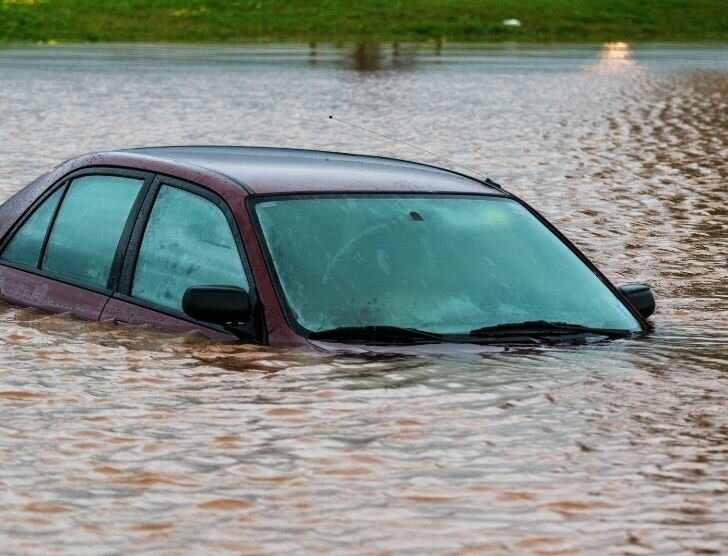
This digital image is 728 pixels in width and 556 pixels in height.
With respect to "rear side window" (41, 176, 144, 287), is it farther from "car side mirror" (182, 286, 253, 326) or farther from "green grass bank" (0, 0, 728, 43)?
"green grass bank" (0, 0, 728, 43)

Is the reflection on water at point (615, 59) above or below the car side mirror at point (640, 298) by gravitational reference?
below

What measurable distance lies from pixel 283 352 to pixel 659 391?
1526mm

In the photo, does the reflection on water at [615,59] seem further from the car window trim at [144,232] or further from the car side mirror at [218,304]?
the car side mirror at [218,304]

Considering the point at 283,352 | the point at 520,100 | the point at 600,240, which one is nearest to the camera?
the point at 283,352

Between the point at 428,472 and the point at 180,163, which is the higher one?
the point at 180,163

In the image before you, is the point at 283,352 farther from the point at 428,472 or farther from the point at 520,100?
the point at 520,100

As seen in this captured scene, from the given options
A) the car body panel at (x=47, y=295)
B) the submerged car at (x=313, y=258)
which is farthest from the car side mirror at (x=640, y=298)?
the car body panel at (x=47, y=295)

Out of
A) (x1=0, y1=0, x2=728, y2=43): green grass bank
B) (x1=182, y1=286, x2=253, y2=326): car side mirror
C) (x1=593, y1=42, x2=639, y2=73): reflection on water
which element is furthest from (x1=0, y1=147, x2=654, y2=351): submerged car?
(x1=0, y1=0, x2=728, y2=43): green grass bank

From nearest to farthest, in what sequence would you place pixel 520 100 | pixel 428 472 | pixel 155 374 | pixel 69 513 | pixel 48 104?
pixel 69 513 → pixel 428 472 → pixel 155 374 → pixel 48 104 → pixel 520 100

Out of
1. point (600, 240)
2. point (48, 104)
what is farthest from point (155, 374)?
point (48, 104)

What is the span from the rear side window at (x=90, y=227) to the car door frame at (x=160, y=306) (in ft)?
0.39

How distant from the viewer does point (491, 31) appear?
6850cm

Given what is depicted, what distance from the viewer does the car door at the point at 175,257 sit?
25.8 feet

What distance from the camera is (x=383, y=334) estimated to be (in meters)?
7.58
